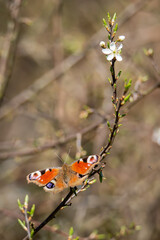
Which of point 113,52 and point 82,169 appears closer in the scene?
point 113,52

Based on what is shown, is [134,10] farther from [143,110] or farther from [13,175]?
[13,175]

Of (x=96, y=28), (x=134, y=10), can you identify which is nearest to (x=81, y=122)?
(x=134, y=10)

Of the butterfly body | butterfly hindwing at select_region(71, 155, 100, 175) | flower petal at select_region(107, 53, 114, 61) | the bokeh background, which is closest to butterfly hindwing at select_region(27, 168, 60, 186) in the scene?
the butterfly body

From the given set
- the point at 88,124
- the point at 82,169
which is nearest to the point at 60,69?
the point at 88,124

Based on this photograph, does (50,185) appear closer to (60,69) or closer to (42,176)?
(42,176)

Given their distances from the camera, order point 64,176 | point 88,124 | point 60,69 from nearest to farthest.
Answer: point 64,176, point 88,124, point 60,69

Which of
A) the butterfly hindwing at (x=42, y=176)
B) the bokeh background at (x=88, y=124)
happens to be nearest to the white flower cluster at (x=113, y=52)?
the butterfly hindwing at (x=42, y=176)

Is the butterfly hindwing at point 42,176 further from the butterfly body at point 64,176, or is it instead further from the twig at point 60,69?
the twig at point 60,69
